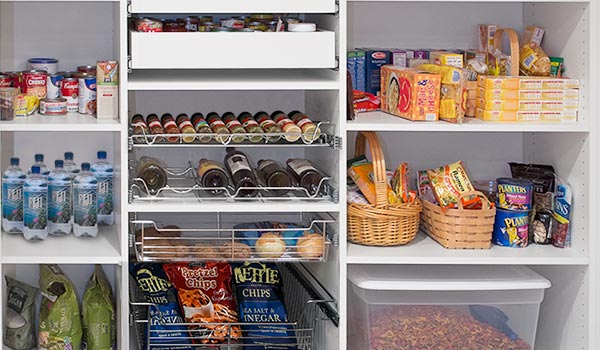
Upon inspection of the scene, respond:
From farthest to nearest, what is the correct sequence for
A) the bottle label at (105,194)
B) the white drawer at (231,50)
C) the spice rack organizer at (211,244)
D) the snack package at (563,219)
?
the bottle label at (105,194) → the snack package at (563,219) → the spice rack organizer at (211,244) → the white drawer at (231,50)

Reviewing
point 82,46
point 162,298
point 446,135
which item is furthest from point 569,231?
point 82,46

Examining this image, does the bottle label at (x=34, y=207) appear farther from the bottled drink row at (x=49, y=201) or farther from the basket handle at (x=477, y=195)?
the basket handle at (x=477, y=195)

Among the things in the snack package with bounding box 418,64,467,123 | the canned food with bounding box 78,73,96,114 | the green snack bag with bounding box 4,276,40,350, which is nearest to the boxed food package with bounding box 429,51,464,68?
the snack package with bounding box 418,64,467,123

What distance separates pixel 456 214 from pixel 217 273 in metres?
0.74

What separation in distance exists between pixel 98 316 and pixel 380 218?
0.88 metres

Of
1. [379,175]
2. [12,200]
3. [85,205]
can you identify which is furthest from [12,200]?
[379,175]

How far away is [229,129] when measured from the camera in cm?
272

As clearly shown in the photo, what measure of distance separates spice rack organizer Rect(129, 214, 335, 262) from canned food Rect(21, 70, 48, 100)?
1.58 ft

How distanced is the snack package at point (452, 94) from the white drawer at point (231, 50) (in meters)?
0.32

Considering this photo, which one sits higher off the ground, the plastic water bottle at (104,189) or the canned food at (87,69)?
the canned food at (87,69)

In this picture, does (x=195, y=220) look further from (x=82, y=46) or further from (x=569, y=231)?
(x=569, y=231)

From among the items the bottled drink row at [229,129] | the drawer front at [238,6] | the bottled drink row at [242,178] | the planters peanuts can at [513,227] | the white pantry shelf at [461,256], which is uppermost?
the drawer front at [238,6]

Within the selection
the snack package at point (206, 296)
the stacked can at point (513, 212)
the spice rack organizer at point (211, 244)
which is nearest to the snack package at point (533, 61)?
the stacked can at point (513, 212)

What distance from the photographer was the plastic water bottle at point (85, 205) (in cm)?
281
